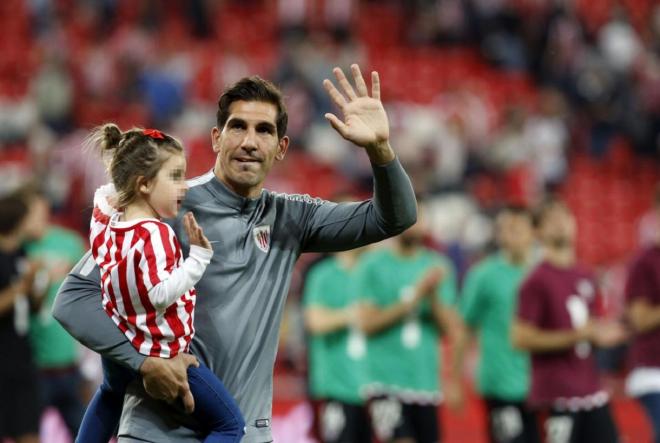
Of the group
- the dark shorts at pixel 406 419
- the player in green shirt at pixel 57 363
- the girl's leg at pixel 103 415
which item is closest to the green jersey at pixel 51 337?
the player in green shirt at pixel 57 363

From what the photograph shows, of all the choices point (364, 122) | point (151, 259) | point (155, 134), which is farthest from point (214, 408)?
point (364, 122)

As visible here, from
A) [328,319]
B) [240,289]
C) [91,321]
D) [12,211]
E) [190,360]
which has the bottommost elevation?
[190,360]

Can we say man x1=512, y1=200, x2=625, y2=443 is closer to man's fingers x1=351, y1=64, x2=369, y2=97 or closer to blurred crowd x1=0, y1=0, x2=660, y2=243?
man's fingers x1=351, y1=64, x2=369, y2=97

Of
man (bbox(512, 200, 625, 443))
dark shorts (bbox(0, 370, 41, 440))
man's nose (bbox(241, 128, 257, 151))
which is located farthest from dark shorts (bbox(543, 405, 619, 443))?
man's nose (bbox(241, 128, 257, 151))

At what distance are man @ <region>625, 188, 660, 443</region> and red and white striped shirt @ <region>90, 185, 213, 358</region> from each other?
180 inches

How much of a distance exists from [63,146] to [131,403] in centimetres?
1233

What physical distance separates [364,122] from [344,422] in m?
4.78

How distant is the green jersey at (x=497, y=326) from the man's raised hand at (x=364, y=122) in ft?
16.2

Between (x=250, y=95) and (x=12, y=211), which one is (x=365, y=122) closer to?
(x=250, y=95)

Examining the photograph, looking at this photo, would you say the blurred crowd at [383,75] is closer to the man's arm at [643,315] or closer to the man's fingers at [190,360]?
the man's arm at [643,315]

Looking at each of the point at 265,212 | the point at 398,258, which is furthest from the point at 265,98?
the point at 398,258

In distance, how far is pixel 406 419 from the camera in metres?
8.39

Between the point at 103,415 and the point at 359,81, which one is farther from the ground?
the point at 359,81

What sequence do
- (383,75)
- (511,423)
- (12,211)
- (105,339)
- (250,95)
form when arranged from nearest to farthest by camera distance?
(105,339) < (250,95) < (12,211) < (511,423) < (383,75)
